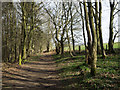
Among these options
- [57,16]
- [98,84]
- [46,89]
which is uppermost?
[57,16]

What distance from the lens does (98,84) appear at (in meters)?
→ 7.77

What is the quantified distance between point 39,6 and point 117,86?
21.7m

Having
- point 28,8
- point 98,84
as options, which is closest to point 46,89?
point 98,84

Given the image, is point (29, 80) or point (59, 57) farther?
point (59, 57)

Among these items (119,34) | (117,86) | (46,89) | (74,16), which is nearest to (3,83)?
(46,89)

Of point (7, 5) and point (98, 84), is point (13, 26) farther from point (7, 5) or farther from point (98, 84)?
point (98, 84)

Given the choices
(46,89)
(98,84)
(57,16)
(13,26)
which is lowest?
(46,89)

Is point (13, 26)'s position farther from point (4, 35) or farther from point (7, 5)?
point (7, 5)

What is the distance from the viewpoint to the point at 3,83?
9359 millimetres

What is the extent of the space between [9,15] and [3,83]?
1719cm

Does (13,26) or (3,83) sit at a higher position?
(13,26)

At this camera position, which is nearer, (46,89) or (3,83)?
(46,89)

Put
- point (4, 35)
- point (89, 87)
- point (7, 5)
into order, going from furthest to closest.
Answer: point (4, 35)
point (7, 5)
point (89, 87)

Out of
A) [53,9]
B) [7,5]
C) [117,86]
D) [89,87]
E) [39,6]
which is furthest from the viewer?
[53,9]
